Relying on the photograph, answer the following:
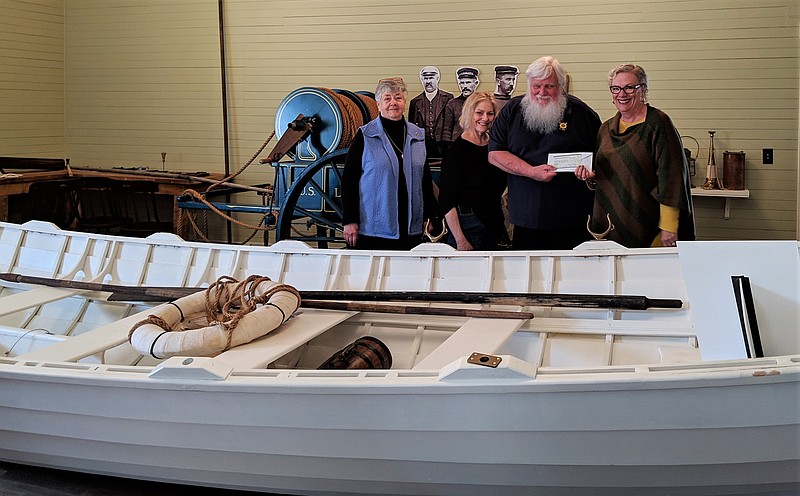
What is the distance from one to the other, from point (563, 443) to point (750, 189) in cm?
484

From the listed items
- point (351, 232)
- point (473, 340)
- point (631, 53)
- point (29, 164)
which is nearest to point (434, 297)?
point (473, 340)

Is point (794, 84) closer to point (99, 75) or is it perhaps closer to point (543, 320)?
point (543, 320)

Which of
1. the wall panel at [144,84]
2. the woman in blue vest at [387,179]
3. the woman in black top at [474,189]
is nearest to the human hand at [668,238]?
the woman in black top at [474,189]

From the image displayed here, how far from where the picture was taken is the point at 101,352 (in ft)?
9.34

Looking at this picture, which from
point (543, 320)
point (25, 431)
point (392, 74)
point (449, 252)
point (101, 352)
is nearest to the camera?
point (25, 431)

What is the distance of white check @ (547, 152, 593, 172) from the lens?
3.62 meters

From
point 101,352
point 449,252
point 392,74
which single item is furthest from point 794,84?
point 101,352

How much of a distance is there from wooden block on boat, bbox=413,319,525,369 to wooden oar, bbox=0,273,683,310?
188 millimetres

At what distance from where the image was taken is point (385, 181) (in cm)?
415

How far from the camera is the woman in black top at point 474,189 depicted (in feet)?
13.1

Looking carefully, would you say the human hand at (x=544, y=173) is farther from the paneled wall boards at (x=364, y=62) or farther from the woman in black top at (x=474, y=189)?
the paneled wall boards at (x=364, y=62)

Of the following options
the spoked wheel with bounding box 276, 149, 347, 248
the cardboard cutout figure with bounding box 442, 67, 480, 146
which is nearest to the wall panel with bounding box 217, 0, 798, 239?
the cardboard cutout figure with bounding box 442, 67, 480, 146

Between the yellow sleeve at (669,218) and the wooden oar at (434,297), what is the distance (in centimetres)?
62

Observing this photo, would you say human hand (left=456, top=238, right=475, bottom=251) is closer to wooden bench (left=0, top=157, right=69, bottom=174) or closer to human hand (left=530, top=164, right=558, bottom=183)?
human hand (left=530, top=164, right=558, bottom=183)
